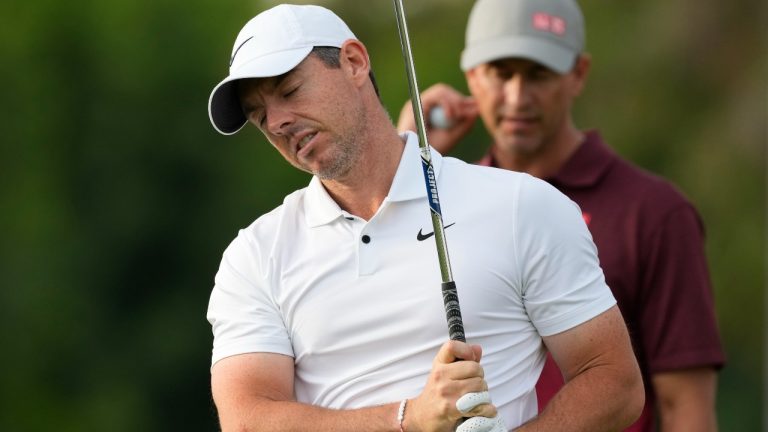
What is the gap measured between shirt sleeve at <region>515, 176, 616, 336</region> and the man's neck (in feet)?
4.76

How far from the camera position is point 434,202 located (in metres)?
3.80

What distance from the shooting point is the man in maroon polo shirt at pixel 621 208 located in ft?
16.4

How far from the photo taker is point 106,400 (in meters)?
16.5

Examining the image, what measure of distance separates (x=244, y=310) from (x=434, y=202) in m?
0.48

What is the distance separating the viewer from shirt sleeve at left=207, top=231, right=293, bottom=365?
12.9ft

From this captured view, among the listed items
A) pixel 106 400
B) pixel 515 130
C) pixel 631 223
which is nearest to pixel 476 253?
pixel 631 223

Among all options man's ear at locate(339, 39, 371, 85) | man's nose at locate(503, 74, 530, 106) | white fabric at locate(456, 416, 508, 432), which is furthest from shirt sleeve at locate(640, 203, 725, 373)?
white fabric at locate(456, 416, 508, 432)

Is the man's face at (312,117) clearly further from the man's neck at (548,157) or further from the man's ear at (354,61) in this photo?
the man's neck at (548,157)

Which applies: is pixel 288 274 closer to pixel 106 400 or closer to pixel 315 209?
pixel 315 209

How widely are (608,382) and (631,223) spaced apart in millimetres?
1235

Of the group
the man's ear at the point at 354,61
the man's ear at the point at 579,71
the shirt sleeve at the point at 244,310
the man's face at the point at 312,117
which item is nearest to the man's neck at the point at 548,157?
the man's ear at the point at 579,71

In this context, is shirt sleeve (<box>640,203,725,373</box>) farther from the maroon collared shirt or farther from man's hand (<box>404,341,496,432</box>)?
man's hand (<box>404,341,496,432</box>)

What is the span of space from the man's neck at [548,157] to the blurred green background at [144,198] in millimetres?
10505

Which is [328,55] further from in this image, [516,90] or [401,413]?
[516,90]
